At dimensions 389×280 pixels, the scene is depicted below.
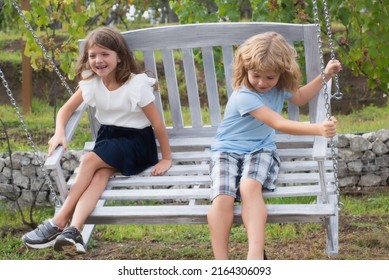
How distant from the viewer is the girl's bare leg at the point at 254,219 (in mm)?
3777

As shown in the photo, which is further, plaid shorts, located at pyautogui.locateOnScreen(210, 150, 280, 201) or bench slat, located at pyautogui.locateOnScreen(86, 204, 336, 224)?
plaid shorts, located at pyautogui.locateOnScreen(210, 150, 280, 201)

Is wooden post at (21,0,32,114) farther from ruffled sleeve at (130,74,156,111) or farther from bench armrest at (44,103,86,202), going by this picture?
ruffled sleeve at (130,74,156,111)

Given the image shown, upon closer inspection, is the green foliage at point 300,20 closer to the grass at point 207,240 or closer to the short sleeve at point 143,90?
the grass at point 207,240

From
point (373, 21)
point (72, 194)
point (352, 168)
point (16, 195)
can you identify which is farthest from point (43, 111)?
point (72, 194)

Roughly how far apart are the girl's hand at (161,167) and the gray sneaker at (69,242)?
0.54 meters

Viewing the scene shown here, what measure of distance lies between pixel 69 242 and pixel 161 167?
2.14 ft

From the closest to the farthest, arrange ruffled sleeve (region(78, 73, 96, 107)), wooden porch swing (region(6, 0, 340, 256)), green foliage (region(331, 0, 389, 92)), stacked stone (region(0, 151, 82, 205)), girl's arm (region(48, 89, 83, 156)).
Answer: wooden porch swing (region(6, 0, 340, 256))
girl's arm (region(48, 89, 83, 156))
ruffled sleeve (region(78, 73, 96, 107))
green foliage (region(331, 0, 389, 92))
stacked stone (region(0, 151, 82, 205))

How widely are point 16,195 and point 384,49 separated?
7.81 feet

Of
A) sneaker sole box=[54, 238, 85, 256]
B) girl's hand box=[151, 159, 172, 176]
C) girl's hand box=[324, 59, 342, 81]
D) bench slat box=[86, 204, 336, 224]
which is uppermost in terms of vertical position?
girl's hand box=[324, 59, 342, 81]

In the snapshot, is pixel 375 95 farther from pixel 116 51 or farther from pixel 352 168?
pixel 116 51

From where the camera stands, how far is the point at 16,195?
6.00 metres

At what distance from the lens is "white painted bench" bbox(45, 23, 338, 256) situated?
390 cm

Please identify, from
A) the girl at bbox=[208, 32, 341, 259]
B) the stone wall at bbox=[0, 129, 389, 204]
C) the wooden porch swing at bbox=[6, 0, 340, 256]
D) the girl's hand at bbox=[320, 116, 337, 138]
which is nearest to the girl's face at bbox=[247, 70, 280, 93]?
the girl at bbox=[208, 32, 341, 259]

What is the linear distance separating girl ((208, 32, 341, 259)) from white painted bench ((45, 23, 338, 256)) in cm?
7
